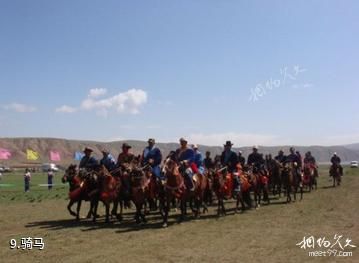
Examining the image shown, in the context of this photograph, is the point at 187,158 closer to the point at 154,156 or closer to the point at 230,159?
the point at 154,156

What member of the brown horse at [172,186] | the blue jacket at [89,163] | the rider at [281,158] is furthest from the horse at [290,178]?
the blue jacket at [89,163]

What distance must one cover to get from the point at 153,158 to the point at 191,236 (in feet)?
13.5

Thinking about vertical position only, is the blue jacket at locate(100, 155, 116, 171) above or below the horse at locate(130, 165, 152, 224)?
above

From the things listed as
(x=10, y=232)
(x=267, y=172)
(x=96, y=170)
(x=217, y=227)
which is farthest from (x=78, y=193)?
(x=267, y=172)

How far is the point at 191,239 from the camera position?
1239cm

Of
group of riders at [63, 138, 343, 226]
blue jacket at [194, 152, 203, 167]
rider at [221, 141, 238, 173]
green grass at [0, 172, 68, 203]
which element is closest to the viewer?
group of riders at [63, 138, 343, 226]

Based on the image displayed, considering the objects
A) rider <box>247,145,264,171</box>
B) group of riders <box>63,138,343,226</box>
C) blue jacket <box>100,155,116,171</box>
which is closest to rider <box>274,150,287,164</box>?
rider <box>247,145,264,171</box>

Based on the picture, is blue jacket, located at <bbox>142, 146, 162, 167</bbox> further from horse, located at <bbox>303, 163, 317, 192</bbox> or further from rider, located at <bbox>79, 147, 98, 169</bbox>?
horse, located at <bbox>303, 163, 317, 192</bbox>

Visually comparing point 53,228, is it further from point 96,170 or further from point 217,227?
point 217,227

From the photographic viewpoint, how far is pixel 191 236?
12.9 m

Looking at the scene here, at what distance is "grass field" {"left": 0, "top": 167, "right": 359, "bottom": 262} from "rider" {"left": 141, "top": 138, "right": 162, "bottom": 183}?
Result: 187cm

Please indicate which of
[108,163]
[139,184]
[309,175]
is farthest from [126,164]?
[309,175]

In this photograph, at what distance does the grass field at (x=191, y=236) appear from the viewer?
34.0ft

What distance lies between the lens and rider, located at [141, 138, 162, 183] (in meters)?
16.0
